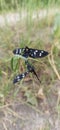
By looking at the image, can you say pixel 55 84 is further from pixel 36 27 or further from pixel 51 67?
pixel 36 27

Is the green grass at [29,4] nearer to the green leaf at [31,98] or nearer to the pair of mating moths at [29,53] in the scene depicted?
the pair of mating moths at [29,53]

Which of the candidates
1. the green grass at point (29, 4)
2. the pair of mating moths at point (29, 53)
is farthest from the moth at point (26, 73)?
the green grass at point (29, 4)

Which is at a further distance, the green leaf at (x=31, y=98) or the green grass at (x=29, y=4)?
the green grass at (x=29, y=4)

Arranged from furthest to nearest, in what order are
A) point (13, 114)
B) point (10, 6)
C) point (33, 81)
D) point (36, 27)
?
point (10, 6)
point (36, 27)
point (33, 81)
point (13, 114)

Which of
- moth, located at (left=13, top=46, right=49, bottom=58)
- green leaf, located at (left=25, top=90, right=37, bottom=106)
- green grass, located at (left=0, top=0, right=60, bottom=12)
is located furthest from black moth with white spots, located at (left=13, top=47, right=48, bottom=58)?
green grass, located at (left=0, top=0, right=60, bottom=12)

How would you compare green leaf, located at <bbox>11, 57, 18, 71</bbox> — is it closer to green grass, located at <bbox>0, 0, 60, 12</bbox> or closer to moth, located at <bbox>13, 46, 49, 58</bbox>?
moth, located at <bbox>13, 46, 49, 58</bbox>

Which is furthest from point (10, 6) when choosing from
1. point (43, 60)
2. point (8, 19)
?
point (43, 60)

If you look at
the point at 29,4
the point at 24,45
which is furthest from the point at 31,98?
the point at 29,4

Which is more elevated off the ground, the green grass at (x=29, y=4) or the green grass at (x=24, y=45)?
the green grass at (x=29, y=4)

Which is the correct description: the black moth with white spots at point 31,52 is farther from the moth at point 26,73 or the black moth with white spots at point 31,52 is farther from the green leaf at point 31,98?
the green leaf at point 31,98

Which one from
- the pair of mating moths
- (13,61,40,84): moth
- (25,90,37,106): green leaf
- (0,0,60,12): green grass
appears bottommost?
(25,90,37,106): green leaf

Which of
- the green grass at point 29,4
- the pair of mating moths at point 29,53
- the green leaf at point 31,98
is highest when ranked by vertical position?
the green grass at point 29,4
